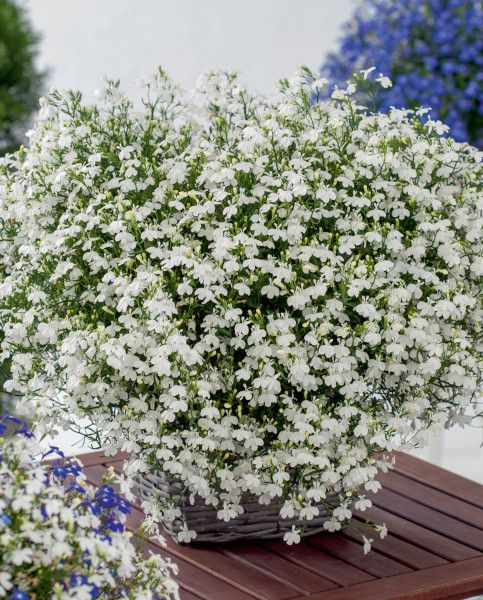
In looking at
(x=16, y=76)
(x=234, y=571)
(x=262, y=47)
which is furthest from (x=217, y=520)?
(x=262, y=47)

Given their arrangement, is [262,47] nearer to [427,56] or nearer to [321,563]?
[427,56]

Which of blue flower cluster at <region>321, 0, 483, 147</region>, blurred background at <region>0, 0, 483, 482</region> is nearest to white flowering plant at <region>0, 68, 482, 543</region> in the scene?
blurred background at <region>0, 0, 483, 482</region>

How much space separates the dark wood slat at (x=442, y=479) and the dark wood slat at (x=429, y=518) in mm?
104

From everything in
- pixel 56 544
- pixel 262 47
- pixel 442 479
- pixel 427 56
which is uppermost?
pixel 262 47

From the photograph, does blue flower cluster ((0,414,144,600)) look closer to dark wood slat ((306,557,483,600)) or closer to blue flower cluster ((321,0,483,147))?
dark wood slat ((306,557,483,600))

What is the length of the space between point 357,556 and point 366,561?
28 millimetres

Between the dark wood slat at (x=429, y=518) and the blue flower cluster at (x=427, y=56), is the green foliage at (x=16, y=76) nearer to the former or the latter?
the blue flower cluster at (x=427, y=56)

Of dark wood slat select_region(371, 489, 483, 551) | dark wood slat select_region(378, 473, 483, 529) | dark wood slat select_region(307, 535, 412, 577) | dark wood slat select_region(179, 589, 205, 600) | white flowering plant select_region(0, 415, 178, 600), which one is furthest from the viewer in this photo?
dark wood slat select_region(378, 473, 483, 529)

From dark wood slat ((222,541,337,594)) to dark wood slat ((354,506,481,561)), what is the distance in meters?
0.23

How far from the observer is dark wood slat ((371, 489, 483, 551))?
196 cm

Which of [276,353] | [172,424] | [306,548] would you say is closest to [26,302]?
[172,424]

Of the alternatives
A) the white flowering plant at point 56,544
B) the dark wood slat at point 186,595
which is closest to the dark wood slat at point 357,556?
the dark wood slat at point 186,595

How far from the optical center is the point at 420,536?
1.94m

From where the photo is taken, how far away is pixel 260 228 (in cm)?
174
